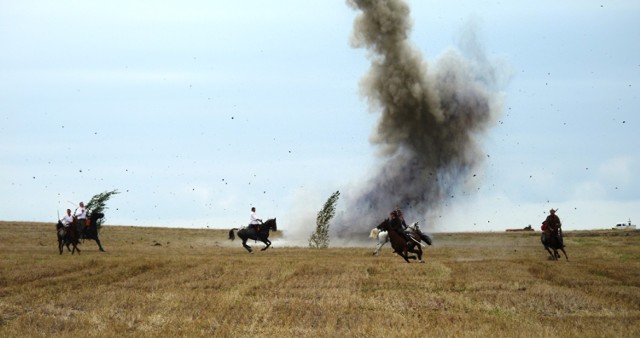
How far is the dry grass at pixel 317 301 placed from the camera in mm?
17266

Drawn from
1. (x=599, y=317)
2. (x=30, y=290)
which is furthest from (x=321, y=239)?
(x=599, y=317)

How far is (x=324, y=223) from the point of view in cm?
6975

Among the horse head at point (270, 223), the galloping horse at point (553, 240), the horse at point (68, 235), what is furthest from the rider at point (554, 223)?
the horse at point (68, 235)

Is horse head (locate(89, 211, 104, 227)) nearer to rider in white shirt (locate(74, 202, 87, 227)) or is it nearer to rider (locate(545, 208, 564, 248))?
rider in white shirt (locate(74, 202, 87, 227))

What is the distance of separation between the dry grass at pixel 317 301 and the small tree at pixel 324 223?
112 feet

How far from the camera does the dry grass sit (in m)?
17.3

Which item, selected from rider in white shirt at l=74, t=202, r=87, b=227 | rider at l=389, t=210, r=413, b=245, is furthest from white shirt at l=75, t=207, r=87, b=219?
rider at l=389, t=210, r=413, b=245

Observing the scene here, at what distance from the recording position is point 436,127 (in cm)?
7662

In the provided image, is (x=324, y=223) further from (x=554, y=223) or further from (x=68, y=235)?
(x=554, y=223)

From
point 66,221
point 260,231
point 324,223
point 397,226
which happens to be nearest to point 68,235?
point 66,221

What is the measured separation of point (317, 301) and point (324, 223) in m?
47.4

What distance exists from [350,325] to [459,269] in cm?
1733

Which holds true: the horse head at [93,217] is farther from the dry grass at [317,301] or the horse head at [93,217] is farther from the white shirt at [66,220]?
the dry grass at [317,301]

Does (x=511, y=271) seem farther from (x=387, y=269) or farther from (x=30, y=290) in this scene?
(x=30, y=290)
